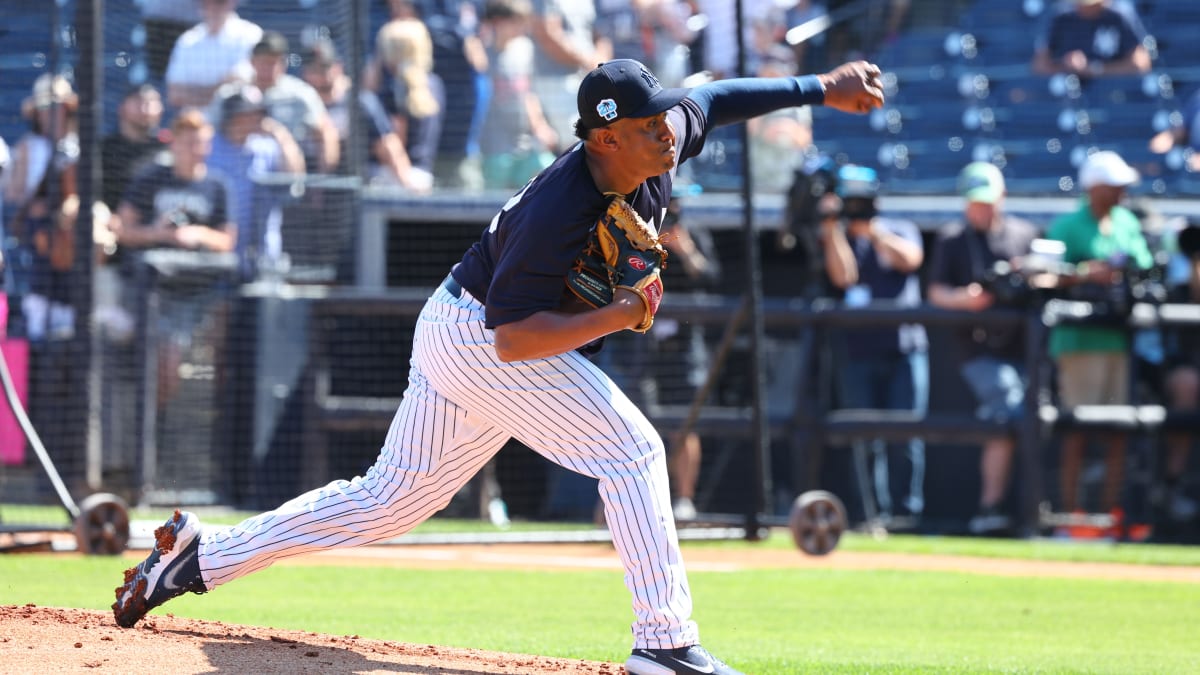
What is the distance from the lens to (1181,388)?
35.9 ft

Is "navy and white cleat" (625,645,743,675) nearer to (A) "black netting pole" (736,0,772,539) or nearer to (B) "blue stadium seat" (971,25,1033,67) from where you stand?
(A) "black netting pole" (736,0,772,539)

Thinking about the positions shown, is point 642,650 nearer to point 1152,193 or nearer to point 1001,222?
point 1001,222

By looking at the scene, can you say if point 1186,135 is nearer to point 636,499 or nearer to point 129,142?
point 129,142

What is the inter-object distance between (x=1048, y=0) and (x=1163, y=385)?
4328 millimetres

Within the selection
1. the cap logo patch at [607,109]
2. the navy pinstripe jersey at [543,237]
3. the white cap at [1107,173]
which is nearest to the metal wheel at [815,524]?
the white cap at [1107,173]

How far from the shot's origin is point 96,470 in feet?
32.4

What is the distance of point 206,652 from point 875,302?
7.07m

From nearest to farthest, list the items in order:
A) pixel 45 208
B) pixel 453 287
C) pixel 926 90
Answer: pixel 453 287
pixel 45 208
pixel 926 90

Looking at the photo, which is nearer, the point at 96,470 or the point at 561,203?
the point at 561,203

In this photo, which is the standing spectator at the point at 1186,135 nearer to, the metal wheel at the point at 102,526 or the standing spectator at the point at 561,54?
the standing spectator at the point at 561,54

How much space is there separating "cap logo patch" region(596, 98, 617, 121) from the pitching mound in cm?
152

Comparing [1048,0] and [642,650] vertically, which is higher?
[1048,0]

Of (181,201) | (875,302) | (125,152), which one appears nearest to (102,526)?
(181,201)

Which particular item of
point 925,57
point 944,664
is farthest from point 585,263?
point 925,57
